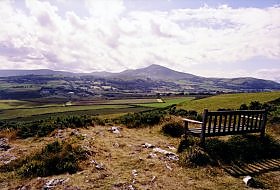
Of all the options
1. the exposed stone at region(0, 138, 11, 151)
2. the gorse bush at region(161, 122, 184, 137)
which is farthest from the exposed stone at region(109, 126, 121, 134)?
the exposed stone at region(0, 138, 11, 151)

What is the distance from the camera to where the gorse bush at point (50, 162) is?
1209cm

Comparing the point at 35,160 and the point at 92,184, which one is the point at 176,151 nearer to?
the point at 92,184

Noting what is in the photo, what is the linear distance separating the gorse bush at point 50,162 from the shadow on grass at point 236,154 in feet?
14.8

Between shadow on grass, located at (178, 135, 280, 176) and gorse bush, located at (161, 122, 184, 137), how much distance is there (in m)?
3.34

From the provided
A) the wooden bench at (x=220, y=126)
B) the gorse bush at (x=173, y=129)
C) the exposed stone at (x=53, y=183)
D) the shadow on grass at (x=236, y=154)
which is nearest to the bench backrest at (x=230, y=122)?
the wooden bench at (x=220, y=126)

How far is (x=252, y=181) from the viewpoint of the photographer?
1145 centimetres

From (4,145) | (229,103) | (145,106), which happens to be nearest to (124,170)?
(4,145)

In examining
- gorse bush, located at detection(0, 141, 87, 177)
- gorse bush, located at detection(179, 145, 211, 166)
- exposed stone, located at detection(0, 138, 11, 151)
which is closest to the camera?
gorse bush, located at detection(0, 141, 87, 177)

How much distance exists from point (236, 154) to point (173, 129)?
4.77 m

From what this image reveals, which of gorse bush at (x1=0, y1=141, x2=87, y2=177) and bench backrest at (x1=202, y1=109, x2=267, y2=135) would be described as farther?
bench backrest at (x1=202, y1=109, x2=267, y2=135)

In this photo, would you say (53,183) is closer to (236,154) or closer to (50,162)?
(50,162)

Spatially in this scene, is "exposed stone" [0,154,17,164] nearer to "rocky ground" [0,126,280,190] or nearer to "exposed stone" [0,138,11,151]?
"rocky ground" [0,126,280,190]

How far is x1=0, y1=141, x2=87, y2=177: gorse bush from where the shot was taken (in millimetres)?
12094

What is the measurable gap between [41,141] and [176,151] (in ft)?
23.3
